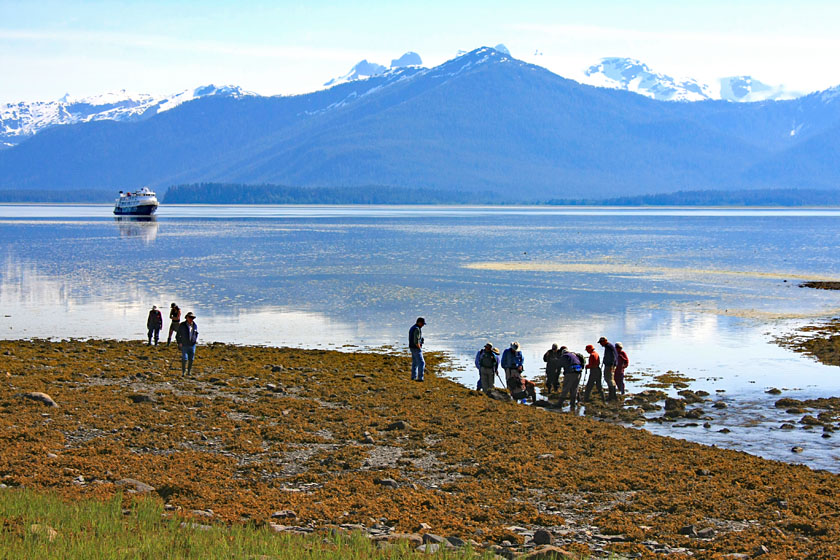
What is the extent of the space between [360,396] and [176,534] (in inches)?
484

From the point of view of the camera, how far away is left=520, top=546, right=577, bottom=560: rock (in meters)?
11.6

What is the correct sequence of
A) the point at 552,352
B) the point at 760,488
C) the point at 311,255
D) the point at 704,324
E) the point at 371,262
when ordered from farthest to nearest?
the point at 311,255, the point at 371,262, the point at 704,324, the point at 552,352, the point at 760,488

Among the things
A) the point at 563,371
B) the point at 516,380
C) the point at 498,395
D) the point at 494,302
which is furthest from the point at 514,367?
the point at 494,302

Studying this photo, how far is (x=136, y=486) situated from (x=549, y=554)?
21.0 ft

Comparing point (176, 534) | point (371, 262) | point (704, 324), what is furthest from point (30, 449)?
point (371, 262)

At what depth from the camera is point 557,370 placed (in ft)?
86.4

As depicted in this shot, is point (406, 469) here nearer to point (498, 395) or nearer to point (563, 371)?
point (498, 395)

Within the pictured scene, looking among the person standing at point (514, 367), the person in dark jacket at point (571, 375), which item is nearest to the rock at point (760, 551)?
the person in dark jacket at point (571, 375)

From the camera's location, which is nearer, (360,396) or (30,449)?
(30,449)

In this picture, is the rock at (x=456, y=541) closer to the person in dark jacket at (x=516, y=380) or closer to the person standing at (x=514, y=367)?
the person in dark jacket at (x=516, y=380)

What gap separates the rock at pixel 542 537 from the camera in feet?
41.8

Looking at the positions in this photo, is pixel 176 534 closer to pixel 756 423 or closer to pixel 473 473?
pixel 473 473

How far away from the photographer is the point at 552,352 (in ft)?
88.2

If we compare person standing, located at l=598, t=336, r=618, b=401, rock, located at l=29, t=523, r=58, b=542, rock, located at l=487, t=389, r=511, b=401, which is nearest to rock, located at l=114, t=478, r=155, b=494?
rock, located at l=29, t=523, r=58, b=542
